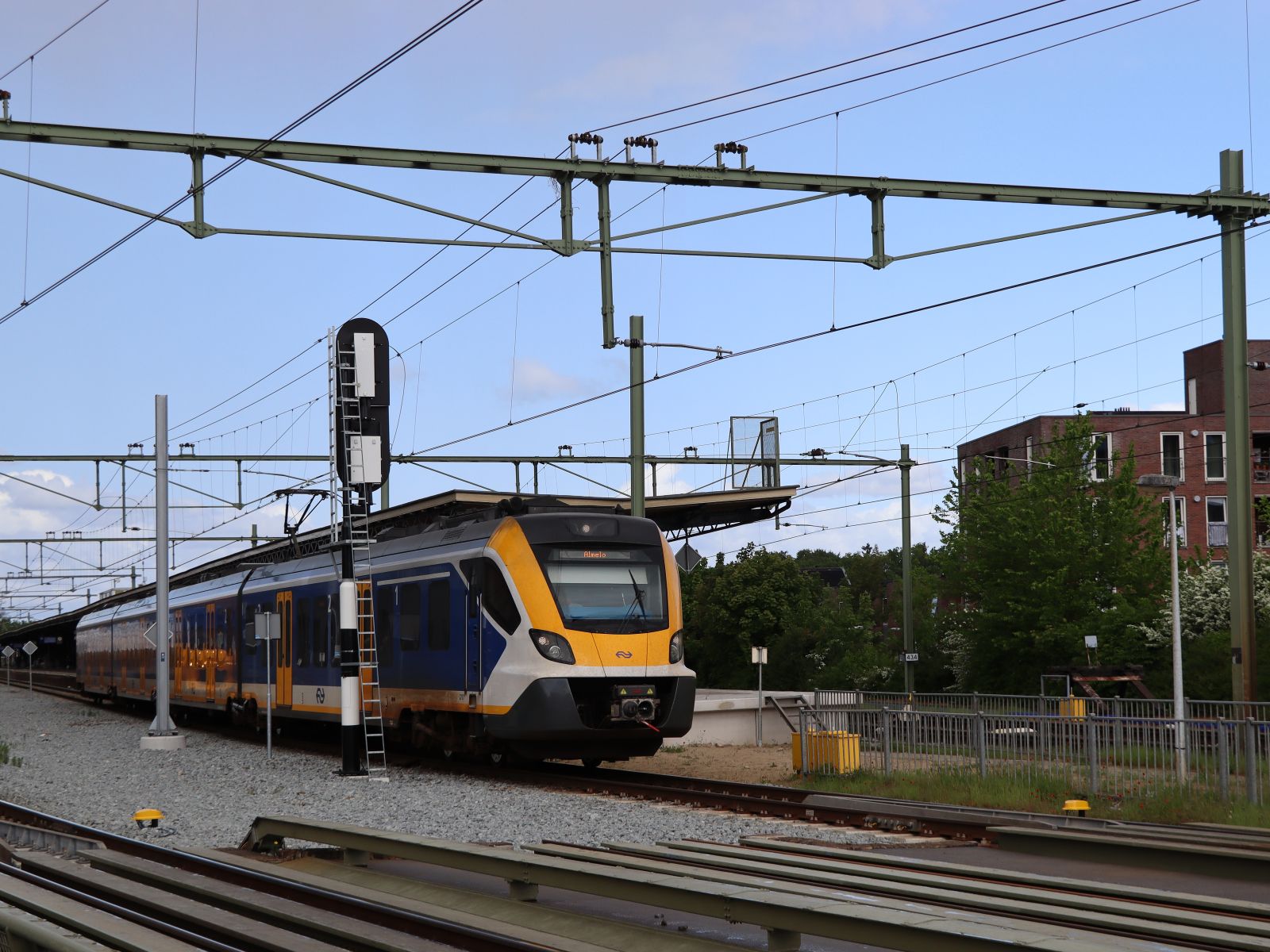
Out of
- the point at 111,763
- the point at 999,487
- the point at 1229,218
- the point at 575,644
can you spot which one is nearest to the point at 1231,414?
the point at 1229,218

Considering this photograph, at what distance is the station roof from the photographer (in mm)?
30141

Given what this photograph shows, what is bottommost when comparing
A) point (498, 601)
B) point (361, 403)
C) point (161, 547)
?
point (498, 601)

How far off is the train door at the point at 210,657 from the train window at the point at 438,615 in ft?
45.1

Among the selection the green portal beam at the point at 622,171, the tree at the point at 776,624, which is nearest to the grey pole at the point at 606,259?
the green portal beam at the point at 622,171

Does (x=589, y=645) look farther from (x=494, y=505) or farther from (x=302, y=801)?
(x=494, y=505)

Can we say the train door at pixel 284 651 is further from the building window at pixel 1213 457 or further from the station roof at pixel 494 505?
the building window at pixel 1213 457

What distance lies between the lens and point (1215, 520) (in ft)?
206

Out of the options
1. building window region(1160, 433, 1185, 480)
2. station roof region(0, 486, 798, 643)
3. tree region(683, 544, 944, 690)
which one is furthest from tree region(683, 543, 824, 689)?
station roof region(0, 486, 798, 643)

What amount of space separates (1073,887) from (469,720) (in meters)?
13.1

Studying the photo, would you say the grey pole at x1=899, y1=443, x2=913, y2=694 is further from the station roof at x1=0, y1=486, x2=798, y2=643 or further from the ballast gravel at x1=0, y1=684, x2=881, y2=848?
the ballast gravel at x1=0, y1=684, x2=881, y2=848

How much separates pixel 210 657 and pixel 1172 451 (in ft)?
141


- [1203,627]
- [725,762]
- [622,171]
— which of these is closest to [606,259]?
[622,171]

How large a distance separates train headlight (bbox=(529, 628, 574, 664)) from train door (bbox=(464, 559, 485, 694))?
1.20 metres

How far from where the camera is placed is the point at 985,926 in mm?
6633
